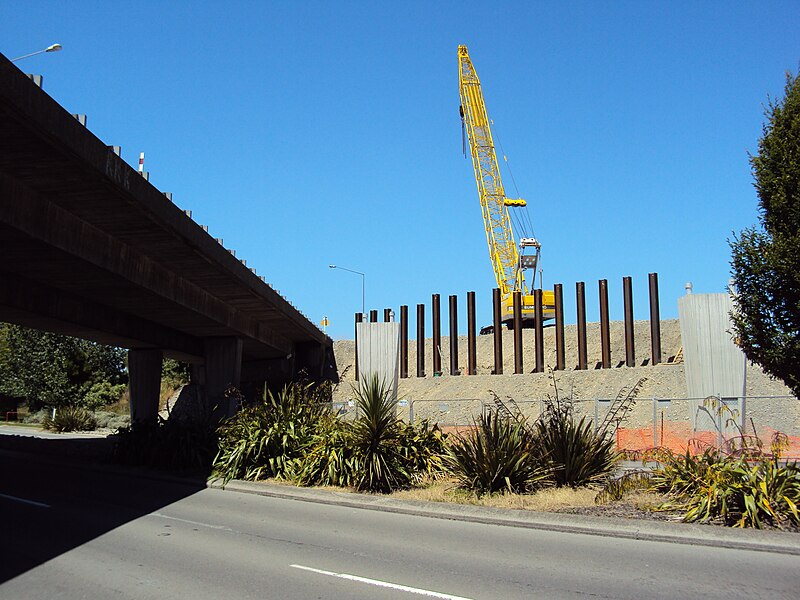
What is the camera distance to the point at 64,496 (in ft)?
48.5

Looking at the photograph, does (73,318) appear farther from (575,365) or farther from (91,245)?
(575,365)

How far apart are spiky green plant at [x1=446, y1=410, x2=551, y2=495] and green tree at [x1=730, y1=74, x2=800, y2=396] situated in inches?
168

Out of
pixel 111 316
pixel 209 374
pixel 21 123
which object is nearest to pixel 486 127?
pixel 209 374

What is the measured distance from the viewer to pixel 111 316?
89.5 feet

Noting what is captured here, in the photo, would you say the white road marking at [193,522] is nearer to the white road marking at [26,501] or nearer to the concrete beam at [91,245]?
the white road marking at [26,501]

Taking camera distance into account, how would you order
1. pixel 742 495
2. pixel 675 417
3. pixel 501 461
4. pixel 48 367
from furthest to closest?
pixel 48 367 < pixel 675 417 < pixel 501 461 < pixel 742 495

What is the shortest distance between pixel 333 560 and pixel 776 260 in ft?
26.4

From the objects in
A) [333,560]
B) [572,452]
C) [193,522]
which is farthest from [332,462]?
[333,560]

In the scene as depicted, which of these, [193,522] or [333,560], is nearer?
[333,560]

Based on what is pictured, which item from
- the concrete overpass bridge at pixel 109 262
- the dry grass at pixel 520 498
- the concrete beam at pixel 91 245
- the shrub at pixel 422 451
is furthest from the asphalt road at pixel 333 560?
the concrete overpass bridge at pixel 109 262

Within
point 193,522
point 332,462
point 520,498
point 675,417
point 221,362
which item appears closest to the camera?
point 193,522

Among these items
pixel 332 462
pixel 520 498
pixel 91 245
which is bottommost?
pixel 520 498

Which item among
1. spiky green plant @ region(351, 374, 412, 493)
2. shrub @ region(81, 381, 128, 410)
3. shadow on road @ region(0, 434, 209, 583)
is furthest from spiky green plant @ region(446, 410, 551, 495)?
shrub @ region(81, 381, 128, 410)

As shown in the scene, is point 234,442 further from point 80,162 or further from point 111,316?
point 111,316
